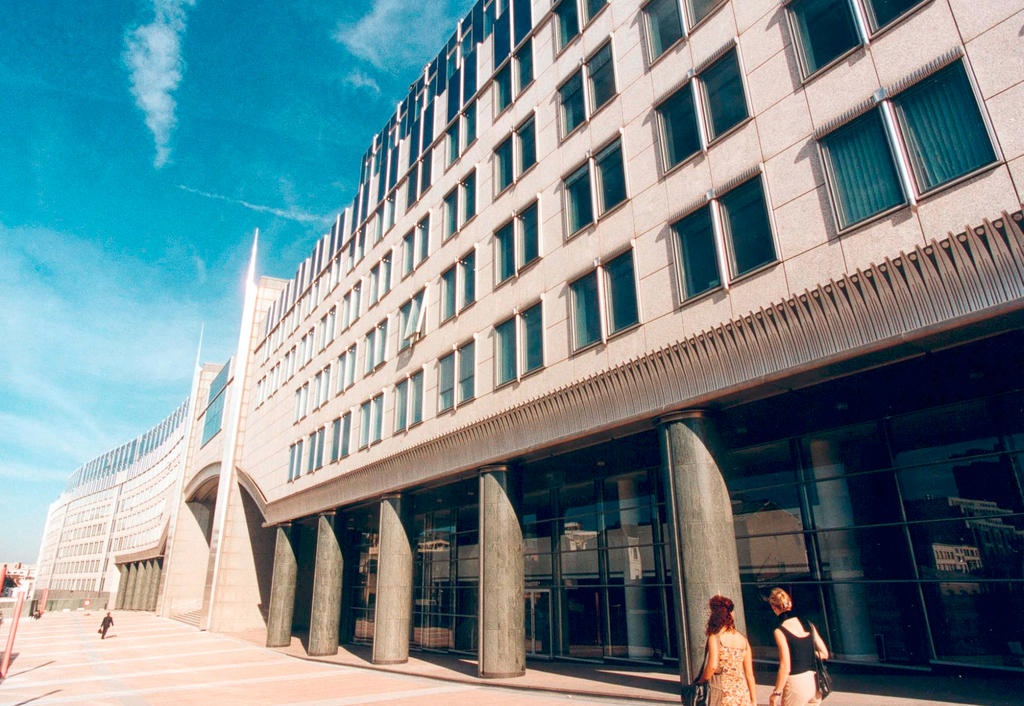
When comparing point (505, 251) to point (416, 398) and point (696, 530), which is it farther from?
point (696, 530)

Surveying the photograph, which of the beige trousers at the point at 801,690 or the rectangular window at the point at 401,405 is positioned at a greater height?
the rectangular window at the point at 401,405

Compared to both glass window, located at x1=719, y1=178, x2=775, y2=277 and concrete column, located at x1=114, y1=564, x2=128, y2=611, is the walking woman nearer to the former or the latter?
glass window, located at x1=719, y1=178, x2=775, y2=277

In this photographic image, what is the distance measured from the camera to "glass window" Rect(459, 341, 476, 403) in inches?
784

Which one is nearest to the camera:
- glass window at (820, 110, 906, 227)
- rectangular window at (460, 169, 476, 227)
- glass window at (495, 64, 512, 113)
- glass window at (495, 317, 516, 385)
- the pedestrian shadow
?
glass window at (820, 110, 906, 227)

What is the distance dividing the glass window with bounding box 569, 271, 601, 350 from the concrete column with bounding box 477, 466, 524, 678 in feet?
14.0

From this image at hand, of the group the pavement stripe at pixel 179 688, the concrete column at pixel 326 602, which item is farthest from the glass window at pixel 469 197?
the pavement stripe at pixel 179 688

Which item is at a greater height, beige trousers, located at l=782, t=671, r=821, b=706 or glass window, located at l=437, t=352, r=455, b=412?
glass window, located at l=437, t=352, r=455, b=412

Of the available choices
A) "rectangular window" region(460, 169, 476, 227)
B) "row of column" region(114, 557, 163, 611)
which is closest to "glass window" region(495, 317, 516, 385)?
"rectangular window" region(460, 169, 476, 227)

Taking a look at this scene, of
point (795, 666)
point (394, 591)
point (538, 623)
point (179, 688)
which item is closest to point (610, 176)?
point (795, 666)

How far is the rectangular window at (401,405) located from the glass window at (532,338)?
23.3 feet

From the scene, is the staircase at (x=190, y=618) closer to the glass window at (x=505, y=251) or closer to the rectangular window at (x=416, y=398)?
the rectangular window at (x=416, y=398)

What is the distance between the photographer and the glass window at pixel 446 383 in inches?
817

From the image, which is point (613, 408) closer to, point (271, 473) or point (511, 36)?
point (511, 36)

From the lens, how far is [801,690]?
20.2 ft
